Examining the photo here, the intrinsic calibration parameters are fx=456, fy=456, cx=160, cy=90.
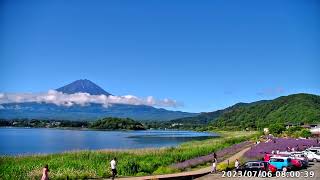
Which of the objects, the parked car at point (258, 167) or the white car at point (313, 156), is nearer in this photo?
the parked car at point (258, 167)

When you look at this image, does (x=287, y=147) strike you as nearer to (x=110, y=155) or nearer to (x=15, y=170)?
(x=110, y=155)

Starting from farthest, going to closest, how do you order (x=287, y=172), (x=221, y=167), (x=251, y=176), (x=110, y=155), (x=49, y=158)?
1. (x=110, y=155)
2. (x=49, y=158)
3. (x=221, y=167)
4. (x=287, y=172)
5. (x=251, y=176)

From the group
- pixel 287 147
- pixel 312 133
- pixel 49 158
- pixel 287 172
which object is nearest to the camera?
pixel 287 172

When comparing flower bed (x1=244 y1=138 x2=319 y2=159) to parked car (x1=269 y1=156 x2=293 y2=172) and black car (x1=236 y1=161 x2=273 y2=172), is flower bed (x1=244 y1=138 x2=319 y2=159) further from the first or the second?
black car (x1=236 y1=161 x2=273 y2=172)

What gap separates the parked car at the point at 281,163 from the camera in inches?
1566

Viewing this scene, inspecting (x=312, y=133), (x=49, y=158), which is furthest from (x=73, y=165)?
(x=312, y=133)

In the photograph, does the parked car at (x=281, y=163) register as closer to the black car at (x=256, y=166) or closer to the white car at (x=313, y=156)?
the black car at (x=256, y=166)

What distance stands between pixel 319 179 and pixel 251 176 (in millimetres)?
5120

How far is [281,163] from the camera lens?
40062 millimetres

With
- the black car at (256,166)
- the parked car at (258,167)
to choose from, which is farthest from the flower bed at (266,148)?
the black car at (256,166)

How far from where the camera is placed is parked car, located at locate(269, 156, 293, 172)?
1566 inches

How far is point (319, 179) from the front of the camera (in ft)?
108

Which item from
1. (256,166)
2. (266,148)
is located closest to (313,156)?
(266,148)

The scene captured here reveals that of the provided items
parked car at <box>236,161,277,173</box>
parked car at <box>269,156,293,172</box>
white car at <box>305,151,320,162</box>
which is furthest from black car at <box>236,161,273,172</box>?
white car at <box>305,151,320,162</box>
